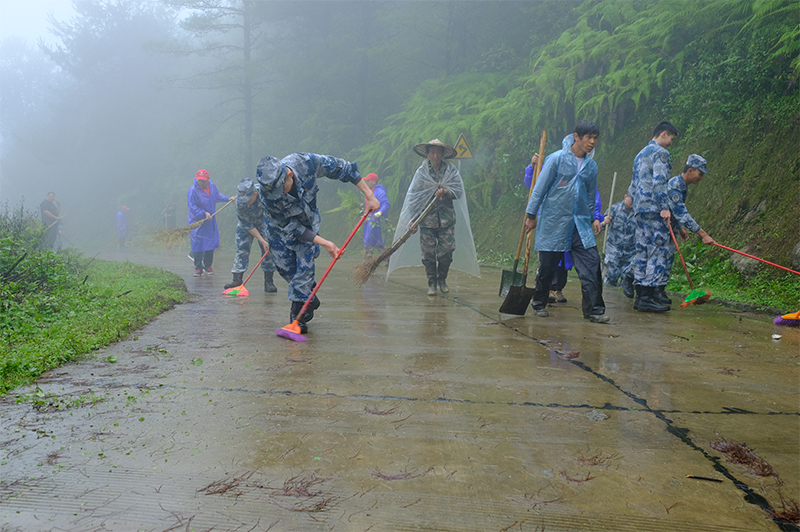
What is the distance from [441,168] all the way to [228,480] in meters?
6.89

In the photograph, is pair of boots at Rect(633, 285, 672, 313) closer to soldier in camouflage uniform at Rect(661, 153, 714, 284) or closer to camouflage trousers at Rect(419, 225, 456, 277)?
soldier in camouflage uniform at Rect(661, 153, 714, 284)

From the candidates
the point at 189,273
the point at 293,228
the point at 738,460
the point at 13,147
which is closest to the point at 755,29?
the point at 293,228

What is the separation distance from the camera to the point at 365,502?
2414 millimetres

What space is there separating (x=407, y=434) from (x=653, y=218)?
5.28 m

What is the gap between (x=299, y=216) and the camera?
5715 mm

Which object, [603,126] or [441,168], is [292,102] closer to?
[603,126]

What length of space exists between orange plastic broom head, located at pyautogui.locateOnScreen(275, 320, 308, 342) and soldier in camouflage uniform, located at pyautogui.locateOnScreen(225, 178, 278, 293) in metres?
3.58

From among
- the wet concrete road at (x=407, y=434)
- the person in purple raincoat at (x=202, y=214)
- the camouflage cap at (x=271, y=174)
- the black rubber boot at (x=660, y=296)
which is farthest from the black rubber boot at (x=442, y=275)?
the person in purple raincoat at (x=202, y=214)

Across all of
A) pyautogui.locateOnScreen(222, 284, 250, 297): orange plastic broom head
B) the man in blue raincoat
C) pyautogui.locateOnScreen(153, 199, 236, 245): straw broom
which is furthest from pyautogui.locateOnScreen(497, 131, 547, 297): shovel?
pyautogui.locateOnScreen(153, 199, 236, 245): straw broom

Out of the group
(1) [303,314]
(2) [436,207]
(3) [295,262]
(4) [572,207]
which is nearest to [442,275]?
(2) [436,207]

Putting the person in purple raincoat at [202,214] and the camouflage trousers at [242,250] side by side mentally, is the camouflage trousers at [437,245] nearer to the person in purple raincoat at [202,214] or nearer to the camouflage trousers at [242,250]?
the camouflage trousers at [242,250]

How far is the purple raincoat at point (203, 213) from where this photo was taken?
11.6 m

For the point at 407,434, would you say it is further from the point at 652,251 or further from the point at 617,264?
the point at 617,264

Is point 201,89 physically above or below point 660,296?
above
